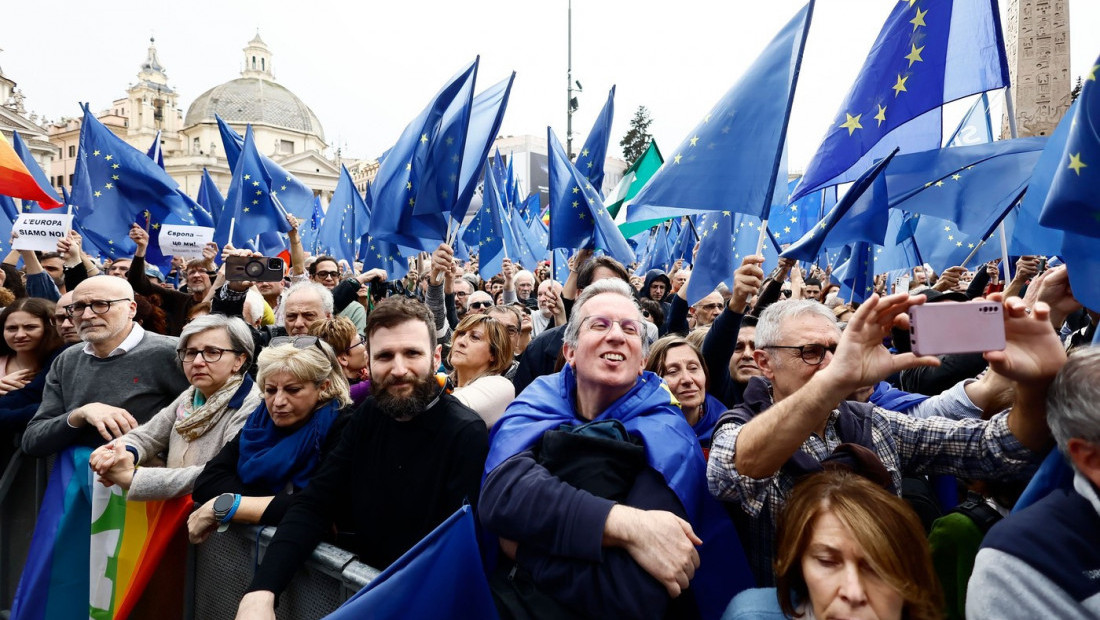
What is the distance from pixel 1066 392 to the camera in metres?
1.52

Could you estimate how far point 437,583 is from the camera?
1.76m

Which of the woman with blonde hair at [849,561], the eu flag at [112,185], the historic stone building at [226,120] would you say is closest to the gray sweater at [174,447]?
the woman with blonde hair at [849,561]

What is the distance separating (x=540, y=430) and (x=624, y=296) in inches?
25.5

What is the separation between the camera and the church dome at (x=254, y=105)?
263 ft

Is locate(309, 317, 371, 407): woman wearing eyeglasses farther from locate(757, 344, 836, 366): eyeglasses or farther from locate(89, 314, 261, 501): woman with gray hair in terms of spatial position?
locate(757, 344, 836, 366): eyeglasses

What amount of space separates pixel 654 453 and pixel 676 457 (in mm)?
69

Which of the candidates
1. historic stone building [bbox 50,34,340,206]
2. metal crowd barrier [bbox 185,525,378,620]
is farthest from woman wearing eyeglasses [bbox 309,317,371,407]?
historic stone building [bbox 50,34,340,206]

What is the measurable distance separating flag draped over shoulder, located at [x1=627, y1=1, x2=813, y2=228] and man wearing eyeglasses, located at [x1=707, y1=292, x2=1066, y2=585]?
1.58 metres

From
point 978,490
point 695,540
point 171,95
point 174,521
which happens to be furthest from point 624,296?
point 171,95

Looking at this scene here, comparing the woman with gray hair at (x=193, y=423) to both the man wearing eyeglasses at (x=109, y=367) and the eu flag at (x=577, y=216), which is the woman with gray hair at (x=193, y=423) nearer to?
the man wearing eyeglasses at (x=109, y=367)

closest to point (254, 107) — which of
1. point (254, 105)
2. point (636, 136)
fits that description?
point (254, 105)

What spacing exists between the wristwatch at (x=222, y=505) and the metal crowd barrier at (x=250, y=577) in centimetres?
11

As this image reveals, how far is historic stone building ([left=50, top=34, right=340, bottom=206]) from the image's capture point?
223 feet

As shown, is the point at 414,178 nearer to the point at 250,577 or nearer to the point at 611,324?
the point at 250,577
